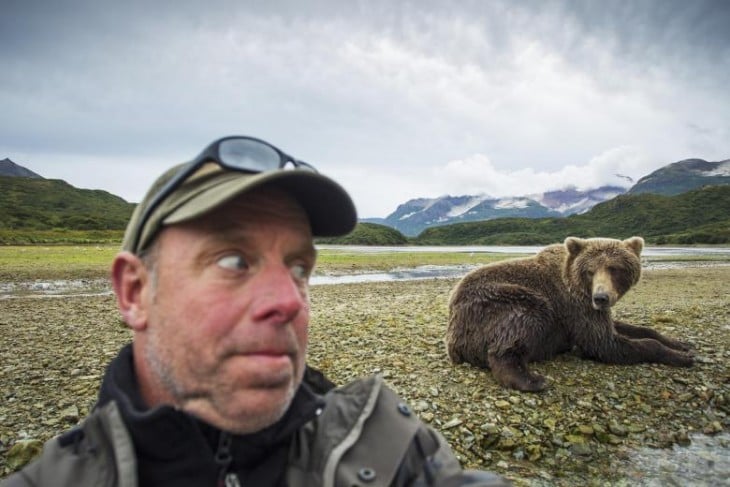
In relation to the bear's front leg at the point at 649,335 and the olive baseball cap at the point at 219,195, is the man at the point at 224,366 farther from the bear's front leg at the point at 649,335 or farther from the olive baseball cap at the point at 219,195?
the bear's front leg at the point at 649,335

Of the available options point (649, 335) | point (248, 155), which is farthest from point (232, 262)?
point (649, 335)

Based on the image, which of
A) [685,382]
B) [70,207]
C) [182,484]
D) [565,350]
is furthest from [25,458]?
[70,207]

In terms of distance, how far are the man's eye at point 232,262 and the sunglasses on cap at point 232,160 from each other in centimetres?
38

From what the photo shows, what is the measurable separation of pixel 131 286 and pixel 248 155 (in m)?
0.81

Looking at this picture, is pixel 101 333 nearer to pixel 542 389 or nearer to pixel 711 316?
pixel 542 389

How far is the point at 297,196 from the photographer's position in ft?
6.63

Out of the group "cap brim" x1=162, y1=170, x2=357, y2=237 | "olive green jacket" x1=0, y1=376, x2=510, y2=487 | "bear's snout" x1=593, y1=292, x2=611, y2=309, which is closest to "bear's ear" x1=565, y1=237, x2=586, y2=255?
"bear's snout" x1=593, y1=292, x2=611, y2=309

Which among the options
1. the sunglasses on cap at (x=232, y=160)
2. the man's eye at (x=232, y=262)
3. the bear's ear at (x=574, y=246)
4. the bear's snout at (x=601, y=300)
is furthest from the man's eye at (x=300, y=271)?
the bear's ear at (x=574, y=246)

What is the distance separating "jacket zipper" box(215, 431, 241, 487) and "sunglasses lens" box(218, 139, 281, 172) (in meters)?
1.18

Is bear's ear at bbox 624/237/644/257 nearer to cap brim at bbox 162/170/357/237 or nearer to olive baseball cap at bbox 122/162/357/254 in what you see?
cap brim at bbox 162/170/357/237

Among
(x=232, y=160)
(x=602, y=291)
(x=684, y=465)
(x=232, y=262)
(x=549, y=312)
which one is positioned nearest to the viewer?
(x=232, y=262)

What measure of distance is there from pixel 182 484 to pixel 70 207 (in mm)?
185884

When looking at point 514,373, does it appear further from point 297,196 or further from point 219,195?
point 219,195

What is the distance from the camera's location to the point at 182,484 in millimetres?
1729
